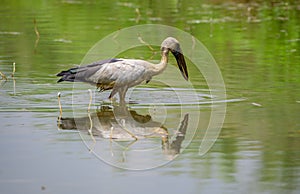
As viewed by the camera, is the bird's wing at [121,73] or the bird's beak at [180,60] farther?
the bird's beak at [180,60]

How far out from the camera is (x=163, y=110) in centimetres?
956

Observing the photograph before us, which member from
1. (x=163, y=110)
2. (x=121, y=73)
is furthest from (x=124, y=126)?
(x=121, y=73)

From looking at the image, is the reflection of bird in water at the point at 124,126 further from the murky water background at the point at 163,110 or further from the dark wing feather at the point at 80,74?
the dark wing feather at the point at 80,74

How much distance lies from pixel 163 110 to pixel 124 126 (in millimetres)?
927

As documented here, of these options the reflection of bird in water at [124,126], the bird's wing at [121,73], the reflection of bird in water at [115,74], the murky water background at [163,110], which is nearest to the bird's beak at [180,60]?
the murky water background at [163,110]

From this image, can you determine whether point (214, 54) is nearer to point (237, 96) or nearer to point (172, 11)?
point (237, 96)

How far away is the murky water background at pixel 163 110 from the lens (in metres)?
6.70

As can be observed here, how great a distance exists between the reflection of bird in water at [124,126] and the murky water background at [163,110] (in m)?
0.10

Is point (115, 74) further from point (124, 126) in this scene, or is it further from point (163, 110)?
point (124, 126)

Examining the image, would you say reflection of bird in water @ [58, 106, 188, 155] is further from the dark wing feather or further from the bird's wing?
the dark wing feather

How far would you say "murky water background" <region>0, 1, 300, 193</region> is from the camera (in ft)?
22.0

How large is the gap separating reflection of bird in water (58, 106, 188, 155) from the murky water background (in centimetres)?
10

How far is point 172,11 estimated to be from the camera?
65.1ft

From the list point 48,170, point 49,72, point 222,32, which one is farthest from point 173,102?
point 222,32
